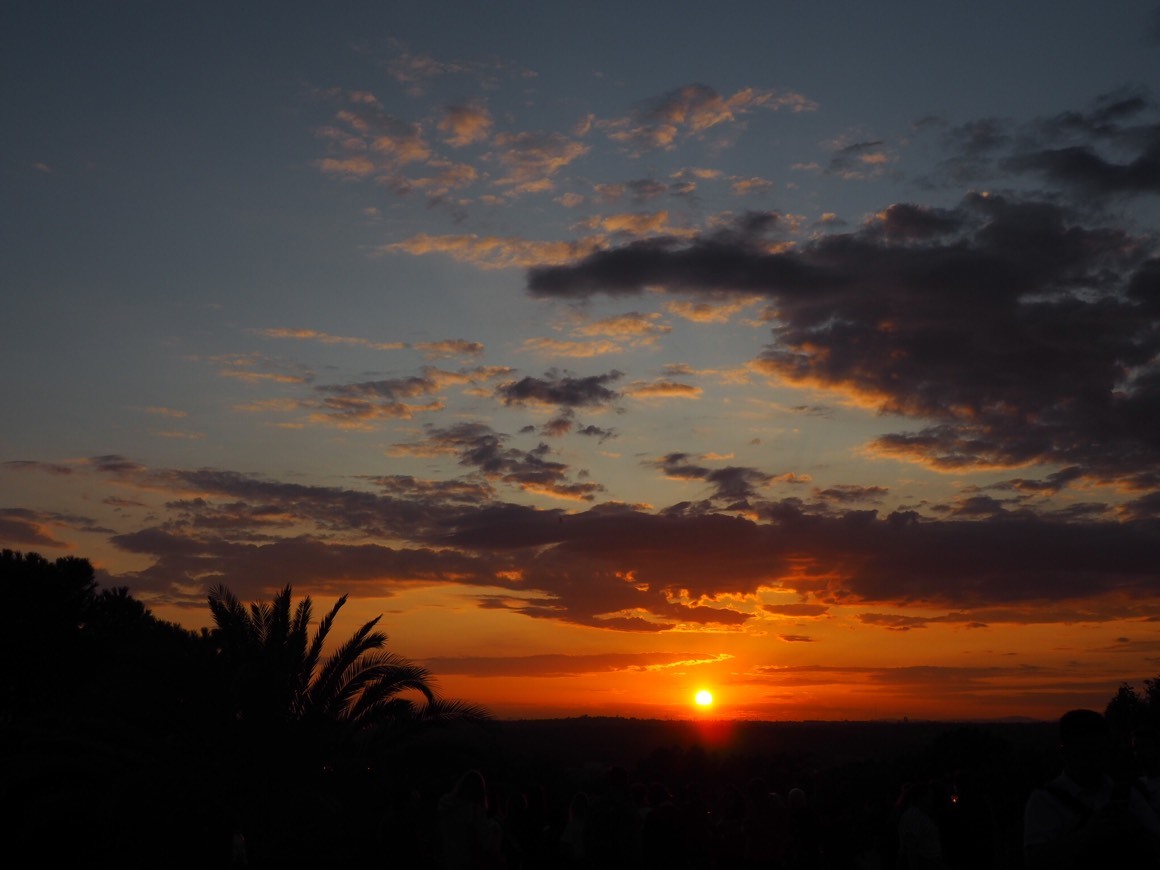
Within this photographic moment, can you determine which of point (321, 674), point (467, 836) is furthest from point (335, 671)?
point (467, 836)

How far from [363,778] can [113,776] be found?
12.9 feet

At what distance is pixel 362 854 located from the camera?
1775 centimetres

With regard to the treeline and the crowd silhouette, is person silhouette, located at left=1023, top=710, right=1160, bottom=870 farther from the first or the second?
the treeline

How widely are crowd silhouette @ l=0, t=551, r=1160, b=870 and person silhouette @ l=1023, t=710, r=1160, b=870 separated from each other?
0.01m

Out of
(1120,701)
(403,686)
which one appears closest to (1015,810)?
(403,686)

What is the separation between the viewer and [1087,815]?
442 centimetres

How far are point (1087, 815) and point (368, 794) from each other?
50.7 feet

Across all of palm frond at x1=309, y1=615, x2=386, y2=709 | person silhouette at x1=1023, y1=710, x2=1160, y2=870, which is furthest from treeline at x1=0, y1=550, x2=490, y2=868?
person silhouette at x1=1023, y1=710, x2=1160, y2=870

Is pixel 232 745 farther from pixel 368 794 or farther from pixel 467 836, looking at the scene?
pixel 467 836

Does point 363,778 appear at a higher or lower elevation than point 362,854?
higher

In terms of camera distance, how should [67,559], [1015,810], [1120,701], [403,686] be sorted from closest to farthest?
[403,686] → [1015,810] → [67,559] → [1120,701]

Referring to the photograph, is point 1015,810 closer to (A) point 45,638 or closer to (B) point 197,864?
(B) point 197,864

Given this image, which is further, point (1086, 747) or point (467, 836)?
point (467, 836)

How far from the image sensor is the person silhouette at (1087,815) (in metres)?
3.91
